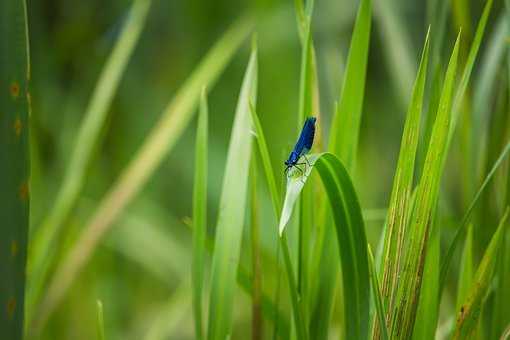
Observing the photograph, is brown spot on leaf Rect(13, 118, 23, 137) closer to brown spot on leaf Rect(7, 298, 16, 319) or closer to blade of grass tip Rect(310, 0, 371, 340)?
brown spot on leaf Rect(7, 298, 16, 319)

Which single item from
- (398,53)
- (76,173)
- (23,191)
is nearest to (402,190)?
(23,191)

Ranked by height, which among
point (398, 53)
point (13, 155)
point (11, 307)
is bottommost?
point (11, 307)

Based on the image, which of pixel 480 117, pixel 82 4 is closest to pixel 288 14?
pixel 82 4

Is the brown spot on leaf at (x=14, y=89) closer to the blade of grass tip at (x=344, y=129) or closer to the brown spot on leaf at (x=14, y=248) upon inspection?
the brown spot on leaf at (x=14, y=248)

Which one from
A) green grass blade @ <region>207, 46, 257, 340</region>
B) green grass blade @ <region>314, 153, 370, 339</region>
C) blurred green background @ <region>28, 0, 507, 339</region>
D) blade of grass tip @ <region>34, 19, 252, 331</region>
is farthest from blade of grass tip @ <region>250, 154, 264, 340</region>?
blurred green background @ <region>28, 0, 507, 339</region>

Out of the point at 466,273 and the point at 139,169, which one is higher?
the point at 139,169

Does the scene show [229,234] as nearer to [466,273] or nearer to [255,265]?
[255,265]

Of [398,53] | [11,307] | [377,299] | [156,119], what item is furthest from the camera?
[156,119]

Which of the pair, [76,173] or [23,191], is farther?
[76,173]
